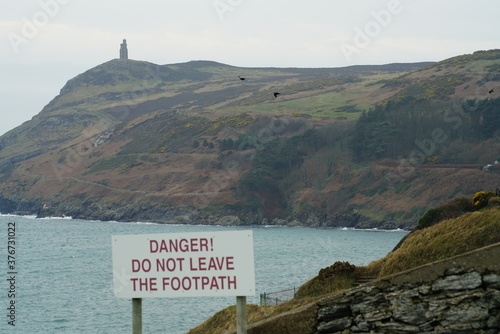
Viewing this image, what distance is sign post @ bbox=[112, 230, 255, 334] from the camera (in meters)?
12.3

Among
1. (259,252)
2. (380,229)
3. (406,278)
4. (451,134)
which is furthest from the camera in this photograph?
(451,134)

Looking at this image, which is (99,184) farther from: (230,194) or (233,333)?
(233,333)

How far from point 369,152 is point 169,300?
115258 mm

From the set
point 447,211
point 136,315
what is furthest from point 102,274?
point 136,315

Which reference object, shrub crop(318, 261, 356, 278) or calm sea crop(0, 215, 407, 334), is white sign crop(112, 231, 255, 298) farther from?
calm sea crop(0, 215, 407, 334)

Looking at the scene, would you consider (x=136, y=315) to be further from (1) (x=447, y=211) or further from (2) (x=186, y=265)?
(1) (x=447, y=211)

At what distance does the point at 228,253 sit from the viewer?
40.5 ft

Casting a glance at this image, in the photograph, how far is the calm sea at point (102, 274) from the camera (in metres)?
45.9

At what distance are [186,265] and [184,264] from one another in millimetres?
39

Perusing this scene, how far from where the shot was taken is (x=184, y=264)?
12391 mm

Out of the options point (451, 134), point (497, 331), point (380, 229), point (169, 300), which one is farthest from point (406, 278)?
point (451, 134)

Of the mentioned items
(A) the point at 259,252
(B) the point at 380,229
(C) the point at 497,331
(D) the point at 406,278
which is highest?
(B) the point at 380,229

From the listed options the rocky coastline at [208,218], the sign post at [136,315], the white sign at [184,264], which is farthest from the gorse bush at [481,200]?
the rocky coastline at [208,218]

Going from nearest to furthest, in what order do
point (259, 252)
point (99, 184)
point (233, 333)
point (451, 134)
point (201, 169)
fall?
point (233, 333) → point (259, 252) → point (451, 134) → point (201, 169) → point (99, 184)
